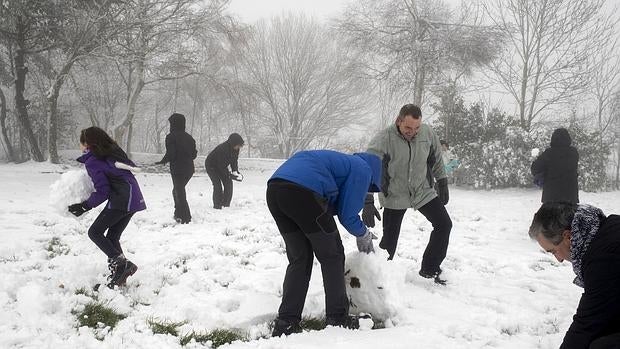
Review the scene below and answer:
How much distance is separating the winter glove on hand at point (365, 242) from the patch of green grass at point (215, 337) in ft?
3.91

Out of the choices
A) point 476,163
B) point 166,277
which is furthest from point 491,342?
point 476,163

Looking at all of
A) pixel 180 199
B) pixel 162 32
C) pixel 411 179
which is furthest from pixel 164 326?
pixel 162 32

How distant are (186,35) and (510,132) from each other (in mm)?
13023

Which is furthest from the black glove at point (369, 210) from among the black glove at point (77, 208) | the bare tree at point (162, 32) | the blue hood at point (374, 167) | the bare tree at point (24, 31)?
the bare tree at point (24, 31)

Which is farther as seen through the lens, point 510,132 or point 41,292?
point 510,132

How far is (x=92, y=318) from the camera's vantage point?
3.66 meters

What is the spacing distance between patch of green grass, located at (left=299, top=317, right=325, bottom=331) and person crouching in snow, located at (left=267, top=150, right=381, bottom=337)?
0.08 metres

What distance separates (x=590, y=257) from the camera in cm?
202

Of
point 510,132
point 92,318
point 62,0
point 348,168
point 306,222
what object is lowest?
point 92,318

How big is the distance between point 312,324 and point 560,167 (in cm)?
540

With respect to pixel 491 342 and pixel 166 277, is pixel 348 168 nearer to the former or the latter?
pixel 491 342

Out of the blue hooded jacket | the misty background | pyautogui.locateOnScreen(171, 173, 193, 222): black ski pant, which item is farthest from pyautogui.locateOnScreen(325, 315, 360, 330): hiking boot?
the misty background

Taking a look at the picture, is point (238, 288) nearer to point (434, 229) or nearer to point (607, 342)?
point (434, 229)

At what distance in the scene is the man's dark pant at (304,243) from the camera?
3230 millimetres
